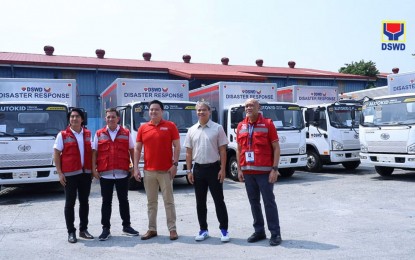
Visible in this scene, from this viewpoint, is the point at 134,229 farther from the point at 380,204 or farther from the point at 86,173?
the point at 380,204

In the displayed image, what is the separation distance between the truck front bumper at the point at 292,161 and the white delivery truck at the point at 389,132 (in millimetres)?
1541

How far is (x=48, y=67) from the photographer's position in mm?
21188

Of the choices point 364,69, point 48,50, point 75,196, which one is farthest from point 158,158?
point 364,69

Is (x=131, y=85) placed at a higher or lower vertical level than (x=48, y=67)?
lower

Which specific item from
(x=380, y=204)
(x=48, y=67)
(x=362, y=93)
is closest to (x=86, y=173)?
(x=380, y=204)

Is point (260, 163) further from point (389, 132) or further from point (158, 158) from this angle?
point (389, 132)

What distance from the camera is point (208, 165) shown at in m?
5.41

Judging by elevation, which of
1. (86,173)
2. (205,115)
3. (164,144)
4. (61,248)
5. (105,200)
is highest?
(205,115)

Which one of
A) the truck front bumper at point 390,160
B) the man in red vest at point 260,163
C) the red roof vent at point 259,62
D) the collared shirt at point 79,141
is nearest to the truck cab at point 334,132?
the truck front bumper at point 390,160

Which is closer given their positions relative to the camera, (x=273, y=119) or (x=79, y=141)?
(x=79, y=141)

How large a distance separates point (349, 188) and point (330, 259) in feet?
18.1

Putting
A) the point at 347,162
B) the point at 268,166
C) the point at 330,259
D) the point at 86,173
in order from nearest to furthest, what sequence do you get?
the point at 330,259 → the point at 268,166 → the point at 86,173 → the point at 347,162

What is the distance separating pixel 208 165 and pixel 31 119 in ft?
17.5

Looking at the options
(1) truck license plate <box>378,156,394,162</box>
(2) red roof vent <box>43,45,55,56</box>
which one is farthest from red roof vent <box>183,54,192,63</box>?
(1) truck license plate <box>378,156,394,162</box>
